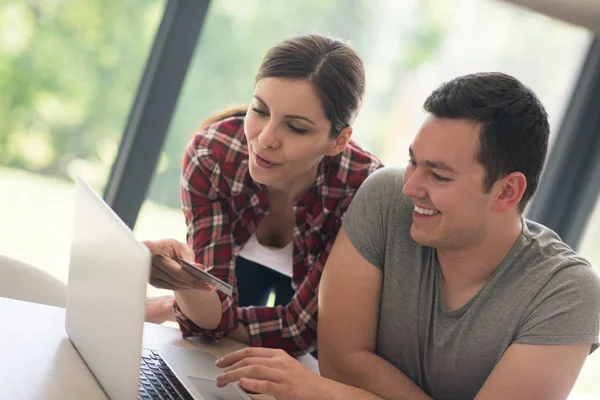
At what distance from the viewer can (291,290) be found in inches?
90.3

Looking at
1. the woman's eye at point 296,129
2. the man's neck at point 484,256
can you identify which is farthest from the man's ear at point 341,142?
the man's neck at point 484,256

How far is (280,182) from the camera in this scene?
1.86 metres

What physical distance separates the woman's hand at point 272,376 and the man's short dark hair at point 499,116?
1.75ft

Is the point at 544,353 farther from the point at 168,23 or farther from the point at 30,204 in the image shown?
the point at 30,204

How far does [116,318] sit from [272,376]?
0.39m

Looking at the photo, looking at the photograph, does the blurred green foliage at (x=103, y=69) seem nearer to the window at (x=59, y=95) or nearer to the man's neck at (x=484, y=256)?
the window at (x=59, y=95)

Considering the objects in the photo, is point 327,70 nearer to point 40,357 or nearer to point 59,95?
point 40,357

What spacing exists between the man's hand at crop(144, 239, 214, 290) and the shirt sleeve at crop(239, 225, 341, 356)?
0.86 feet

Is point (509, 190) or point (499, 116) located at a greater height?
point (499, 116)

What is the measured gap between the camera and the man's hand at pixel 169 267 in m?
1.43

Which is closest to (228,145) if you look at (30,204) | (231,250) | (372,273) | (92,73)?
(231,250)

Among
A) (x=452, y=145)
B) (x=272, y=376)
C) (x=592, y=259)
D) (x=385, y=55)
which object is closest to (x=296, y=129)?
(x=452, y=145)

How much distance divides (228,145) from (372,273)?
469 mm

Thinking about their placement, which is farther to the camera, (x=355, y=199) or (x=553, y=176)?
(x=553, y=176)
